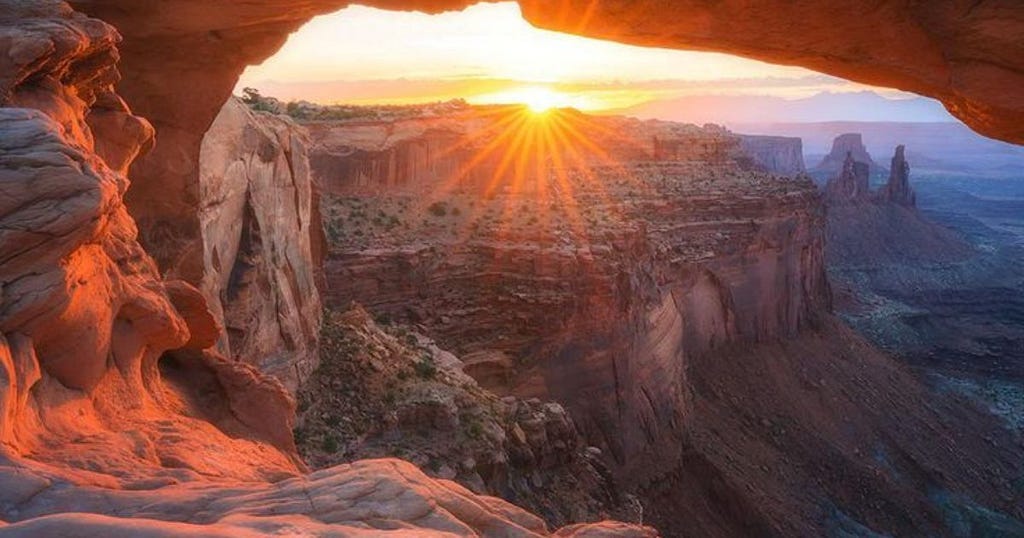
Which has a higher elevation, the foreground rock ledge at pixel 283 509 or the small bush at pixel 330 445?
the foreground rock ledge at pixel 283 509

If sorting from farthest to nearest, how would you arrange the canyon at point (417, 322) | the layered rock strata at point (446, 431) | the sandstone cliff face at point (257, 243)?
the layered rock strata at point (446, 431)
the sandstone cliff face at point (257, 243)
the canyon at point (417, 322)

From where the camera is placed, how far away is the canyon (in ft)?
21.1

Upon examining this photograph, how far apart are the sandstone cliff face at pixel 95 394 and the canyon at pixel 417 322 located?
34 millimetres

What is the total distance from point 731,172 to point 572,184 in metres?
16.3

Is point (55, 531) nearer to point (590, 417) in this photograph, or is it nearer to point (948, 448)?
point (590, 417)

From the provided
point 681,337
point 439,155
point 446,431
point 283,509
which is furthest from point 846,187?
point 283,509

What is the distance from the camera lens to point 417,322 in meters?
26.9

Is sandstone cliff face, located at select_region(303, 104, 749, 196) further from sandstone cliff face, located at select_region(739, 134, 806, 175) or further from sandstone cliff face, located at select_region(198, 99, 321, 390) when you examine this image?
sandstone cliff face, located at select_region(739, 134, 806, 175)

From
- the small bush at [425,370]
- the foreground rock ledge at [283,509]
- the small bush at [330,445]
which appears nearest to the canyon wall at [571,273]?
the small bush at [425,370]

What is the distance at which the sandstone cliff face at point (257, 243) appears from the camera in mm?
13703

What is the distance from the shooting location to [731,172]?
5059 cm

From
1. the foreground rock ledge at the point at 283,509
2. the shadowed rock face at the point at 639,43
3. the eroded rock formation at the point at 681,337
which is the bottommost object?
the eroded rock formation at the point at 681,337

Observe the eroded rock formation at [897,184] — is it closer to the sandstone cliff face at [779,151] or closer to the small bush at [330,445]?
the sandstone cliff face at [779,151]

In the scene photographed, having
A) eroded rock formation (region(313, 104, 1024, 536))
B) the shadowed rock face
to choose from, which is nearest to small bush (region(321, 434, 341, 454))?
the shadowed rock face
